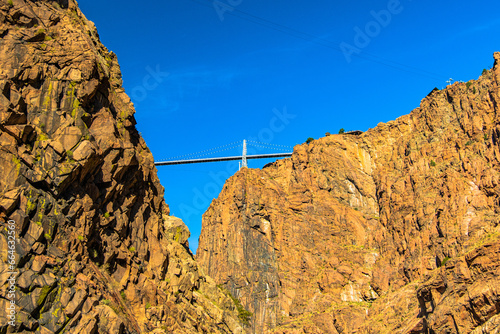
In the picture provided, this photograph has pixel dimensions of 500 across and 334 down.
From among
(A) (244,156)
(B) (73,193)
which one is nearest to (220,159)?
(A) (244,156)

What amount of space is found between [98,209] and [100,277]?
17.2 ft

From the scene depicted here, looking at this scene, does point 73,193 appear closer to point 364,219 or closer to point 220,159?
point 364,219

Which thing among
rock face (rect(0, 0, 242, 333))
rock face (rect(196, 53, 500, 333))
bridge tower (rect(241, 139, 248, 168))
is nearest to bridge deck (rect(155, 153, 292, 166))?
bridge tower (rect(241, 139, 248, 168))

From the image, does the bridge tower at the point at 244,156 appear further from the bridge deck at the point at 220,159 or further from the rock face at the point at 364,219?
the rock face at the point at 364,219

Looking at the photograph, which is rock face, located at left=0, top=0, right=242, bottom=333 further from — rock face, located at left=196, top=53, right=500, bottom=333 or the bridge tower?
the bridge tower

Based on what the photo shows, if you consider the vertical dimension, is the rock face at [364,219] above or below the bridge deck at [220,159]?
below

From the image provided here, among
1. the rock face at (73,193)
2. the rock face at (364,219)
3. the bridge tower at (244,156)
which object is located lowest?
the rock face at (73,193)

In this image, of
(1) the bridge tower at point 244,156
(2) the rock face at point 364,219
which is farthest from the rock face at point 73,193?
(1) the bridge tower at point 244,156

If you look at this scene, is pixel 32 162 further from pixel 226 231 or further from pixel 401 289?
pixel 226 231

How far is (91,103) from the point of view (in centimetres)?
4419

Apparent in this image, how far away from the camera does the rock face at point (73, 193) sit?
113 ft

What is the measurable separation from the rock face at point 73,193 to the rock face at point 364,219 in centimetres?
3635

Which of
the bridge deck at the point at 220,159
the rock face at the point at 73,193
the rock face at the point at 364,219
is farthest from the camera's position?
the bridge deck at the point at 220,159

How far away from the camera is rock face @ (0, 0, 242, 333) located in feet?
113
